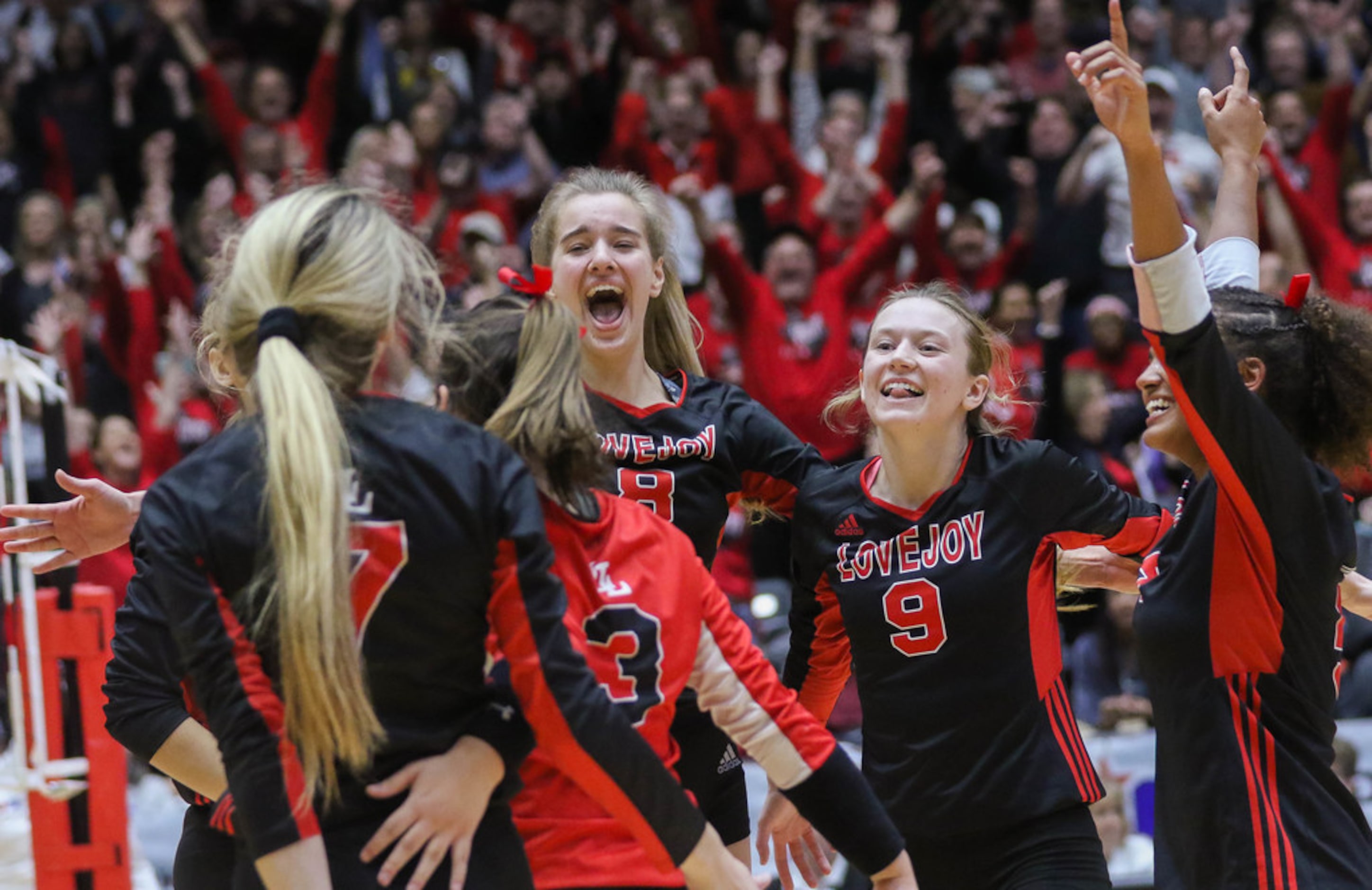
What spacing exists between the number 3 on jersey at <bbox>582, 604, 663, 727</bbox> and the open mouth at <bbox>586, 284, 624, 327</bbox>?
3.83 feet

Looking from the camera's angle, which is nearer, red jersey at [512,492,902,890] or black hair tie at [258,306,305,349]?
black hair tie at [258,306,305,349]

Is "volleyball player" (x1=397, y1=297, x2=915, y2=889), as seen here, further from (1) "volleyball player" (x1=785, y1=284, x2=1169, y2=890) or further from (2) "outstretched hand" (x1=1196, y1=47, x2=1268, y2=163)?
(2) "outstretched hand" (x1=1196, y1=47, x2=1268, y2=163)

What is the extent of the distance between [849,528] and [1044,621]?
0.45 meters

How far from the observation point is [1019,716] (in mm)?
3062

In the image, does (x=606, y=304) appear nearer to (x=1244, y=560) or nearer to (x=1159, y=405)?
(x=1159, y=405)

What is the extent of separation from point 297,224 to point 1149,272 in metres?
1.33

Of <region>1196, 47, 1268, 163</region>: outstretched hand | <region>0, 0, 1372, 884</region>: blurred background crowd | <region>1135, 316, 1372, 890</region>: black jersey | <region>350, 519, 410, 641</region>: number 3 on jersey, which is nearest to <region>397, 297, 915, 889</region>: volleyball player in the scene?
<region>350, 519, 410, 641</region>: number 3 on jersey

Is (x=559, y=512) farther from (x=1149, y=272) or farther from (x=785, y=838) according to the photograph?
(x=785, y=838)

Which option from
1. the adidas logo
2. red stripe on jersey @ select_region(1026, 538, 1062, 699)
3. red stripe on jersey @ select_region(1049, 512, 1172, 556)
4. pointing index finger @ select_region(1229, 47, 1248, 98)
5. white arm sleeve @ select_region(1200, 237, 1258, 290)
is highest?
pointing index finger @ select_region(1229, 47, 1248, 98)

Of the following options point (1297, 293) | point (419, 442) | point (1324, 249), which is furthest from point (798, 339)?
point (419, 442)

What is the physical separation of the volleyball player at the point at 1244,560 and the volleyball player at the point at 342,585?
899mm

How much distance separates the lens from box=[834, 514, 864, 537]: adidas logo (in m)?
3.22

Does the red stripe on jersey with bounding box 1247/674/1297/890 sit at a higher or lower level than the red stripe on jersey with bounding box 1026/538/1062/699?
lower

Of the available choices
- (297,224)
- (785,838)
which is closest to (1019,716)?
(785,838)
